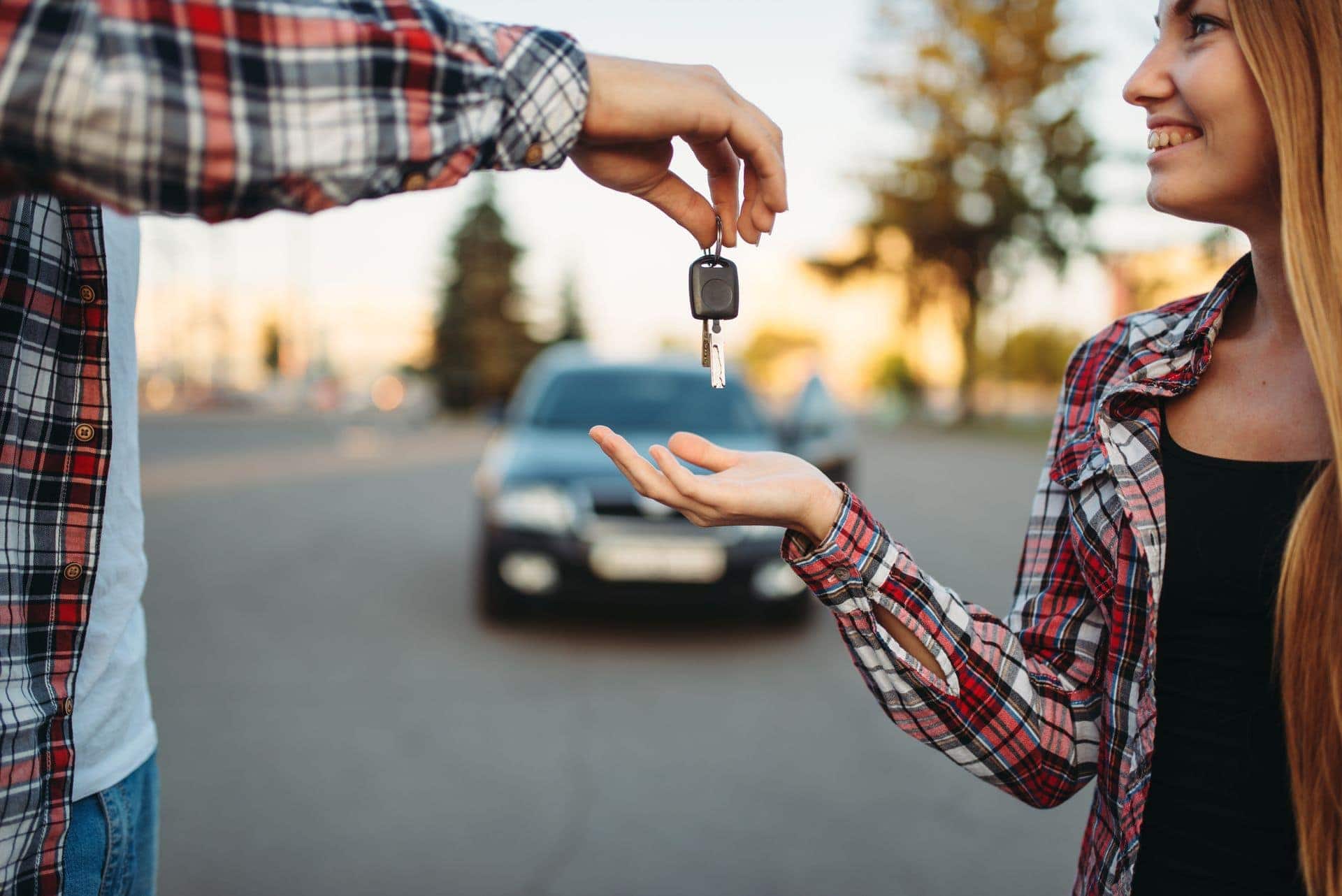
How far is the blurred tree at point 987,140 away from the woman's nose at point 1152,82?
3008cm

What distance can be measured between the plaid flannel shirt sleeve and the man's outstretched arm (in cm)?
64

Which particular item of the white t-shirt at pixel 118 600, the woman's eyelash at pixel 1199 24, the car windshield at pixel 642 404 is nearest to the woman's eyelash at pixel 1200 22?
the woman's eyelash at pixel 1199 24

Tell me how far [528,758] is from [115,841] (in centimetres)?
306

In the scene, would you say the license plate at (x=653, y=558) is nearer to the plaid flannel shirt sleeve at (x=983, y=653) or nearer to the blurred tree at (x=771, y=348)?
the plaid flannel shirt sleeve at (x=983, y=653)

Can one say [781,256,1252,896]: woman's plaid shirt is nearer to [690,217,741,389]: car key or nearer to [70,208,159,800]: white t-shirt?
[690,217,741,389]: car key

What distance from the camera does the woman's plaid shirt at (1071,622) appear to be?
4.58 feet

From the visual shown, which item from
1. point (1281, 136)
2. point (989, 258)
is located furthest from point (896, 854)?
point (989, 258)

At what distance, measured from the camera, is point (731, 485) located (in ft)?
4.32

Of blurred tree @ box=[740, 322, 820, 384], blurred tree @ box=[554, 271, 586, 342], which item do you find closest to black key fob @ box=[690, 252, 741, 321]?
blurred tree @ box=[554, 271, 586, 342]

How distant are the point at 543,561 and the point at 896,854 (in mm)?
3061

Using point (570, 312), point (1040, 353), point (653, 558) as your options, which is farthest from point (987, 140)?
point (653, 558)

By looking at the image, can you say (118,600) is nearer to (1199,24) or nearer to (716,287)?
(716,287)

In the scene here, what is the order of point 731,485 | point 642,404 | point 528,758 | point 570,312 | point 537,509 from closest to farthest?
point 731,485
point 528,758
point 537,509
point 642,404
point 570,312

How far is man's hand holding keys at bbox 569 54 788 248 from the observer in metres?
1.05
